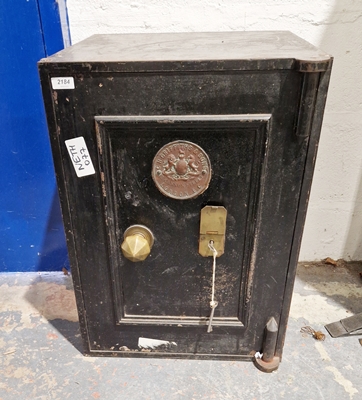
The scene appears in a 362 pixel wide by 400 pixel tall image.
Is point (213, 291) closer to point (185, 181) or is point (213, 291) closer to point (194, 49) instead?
point (185, 181)

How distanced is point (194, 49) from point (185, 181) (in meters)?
0.28

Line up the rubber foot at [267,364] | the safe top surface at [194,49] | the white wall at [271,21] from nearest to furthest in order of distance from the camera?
the safe top surface at [194,49] → the rubber foot at [267,364] → the white wall at [271,21]

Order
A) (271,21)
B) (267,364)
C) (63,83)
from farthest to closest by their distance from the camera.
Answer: (271,21) < (267,364) < (63,83)

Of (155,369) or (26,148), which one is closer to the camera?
(155,369)

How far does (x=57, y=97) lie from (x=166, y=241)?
38 cm

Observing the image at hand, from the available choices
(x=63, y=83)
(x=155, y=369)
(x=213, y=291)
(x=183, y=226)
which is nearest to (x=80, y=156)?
(x=63, y=83)

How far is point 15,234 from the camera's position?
4.31 ft

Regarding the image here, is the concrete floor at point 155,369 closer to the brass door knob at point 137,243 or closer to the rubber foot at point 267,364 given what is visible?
the rubber foot at point 267,364

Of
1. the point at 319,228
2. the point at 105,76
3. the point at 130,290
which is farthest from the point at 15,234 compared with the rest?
the point at 319,228

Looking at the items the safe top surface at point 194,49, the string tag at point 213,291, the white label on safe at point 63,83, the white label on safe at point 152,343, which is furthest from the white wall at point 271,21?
the white label on safe at point 152,343

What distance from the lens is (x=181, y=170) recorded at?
773 mm

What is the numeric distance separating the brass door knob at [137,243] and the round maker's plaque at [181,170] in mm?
110

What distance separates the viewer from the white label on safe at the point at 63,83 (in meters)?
0.71

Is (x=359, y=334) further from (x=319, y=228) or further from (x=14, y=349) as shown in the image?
(x=14, y=349)
